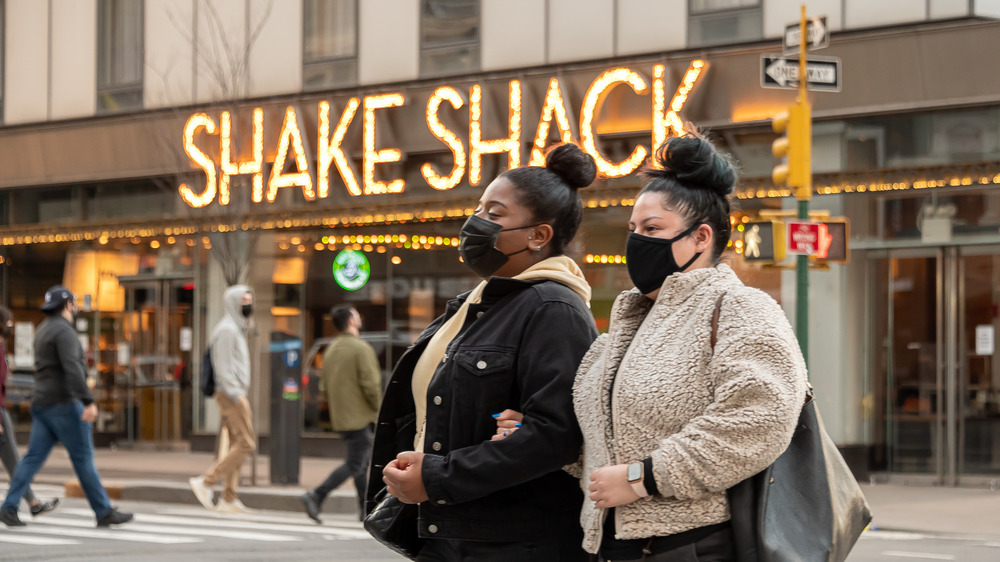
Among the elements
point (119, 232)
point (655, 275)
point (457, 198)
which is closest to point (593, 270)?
point (457, 198)

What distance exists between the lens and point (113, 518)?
11492 millimetres

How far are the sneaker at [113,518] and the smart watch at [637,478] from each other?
923cm

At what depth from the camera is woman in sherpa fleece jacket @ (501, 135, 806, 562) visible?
3016mm

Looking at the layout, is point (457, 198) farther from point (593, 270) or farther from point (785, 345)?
point (785, 345)

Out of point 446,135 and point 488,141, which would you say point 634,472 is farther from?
point 446,135

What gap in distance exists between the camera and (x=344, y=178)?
1959 centimetres

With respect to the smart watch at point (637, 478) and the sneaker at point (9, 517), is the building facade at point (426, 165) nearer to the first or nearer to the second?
the sneaker at point (9, 517)

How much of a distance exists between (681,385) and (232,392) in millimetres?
10244

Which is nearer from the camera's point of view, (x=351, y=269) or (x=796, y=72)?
(x=796, y=72)

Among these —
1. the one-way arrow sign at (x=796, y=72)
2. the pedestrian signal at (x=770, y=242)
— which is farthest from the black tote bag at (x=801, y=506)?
the pedestrian signal at (x=770, y=242)

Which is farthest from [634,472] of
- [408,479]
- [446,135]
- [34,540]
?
[446,135]

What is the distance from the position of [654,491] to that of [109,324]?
20.7m

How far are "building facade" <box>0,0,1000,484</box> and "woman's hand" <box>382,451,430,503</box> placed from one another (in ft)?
33.7

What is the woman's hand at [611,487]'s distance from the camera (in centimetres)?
Result: 311
